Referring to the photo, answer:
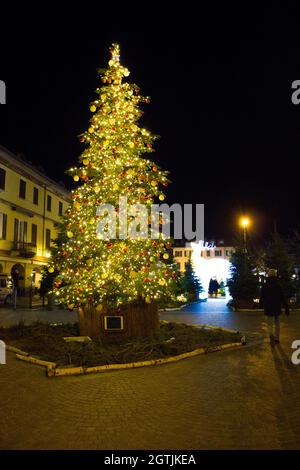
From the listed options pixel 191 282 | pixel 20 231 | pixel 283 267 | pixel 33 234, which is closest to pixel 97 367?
pixel 283 267

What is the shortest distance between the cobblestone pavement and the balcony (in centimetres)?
2770

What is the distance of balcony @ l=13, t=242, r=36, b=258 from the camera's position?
3383 cm

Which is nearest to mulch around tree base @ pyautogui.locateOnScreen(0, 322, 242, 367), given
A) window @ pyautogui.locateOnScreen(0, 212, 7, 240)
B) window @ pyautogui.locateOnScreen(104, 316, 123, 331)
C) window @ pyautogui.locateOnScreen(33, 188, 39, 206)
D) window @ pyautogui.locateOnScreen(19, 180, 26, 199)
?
window @ pyautogui.locateOnScreen(104, 316, 123, 331)

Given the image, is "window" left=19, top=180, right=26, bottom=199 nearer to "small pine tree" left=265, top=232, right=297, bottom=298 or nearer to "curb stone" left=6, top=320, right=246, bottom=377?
"small pine tree" left=265, top=232, right=297, bottom=298

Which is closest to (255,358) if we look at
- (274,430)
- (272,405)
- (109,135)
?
(272,405)

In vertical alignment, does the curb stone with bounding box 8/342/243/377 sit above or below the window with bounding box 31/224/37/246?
below

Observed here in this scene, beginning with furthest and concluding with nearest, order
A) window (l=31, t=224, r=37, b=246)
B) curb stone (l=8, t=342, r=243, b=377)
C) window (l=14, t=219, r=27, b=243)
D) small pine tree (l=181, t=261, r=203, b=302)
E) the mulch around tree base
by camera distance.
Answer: window (l=31, t=224, r=37, b=246) < window (l=14, t=219, r=27, b=243) < small pine tree (l=181, t=261, r=203, b=302) < the mulch around tree base < curb stone (l=8, t=342, r=243, b=377)

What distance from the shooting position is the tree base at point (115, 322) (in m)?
9.47

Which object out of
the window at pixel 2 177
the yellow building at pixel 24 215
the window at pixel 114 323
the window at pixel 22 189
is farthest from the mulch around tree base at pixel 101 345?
the window at pixel 22 189

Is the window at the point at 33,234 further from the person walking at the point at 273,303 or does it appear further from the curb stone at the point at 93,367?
the person walking at the point at 273,303

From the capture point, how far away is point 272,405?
17.1 ft

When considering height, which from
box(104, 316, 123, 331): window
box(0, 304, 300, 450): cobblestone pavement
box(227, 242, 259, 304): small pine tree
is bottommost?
box(0, 304, 300, 450): cobblestone pavement

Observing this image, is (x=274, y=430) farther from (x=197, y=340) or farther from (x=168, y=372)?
(x=197, y=340)

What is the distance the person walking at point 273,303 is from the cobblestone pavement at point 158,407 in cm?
198
